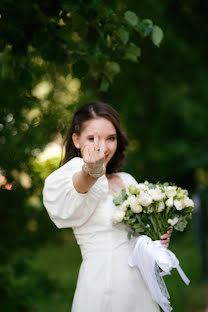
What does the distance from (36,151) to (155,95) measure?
743 centimetres

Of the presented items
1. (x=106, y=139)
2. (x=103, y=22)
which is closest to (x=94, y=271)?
(x=106, y=139)

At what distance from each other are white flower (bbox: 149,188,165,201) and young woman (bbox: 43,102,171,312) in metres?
0.23

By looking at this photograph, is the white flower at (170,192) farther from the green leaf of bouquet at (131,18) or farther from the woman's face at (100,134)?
the green leaf of bouquet at (131,18)

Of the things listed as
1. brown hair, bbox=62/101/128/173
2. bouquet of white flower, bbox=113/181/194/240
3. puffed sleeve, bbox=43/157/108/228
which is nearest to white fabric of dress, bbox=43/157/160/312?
puffed sleeve, bbox=43/157/108/228

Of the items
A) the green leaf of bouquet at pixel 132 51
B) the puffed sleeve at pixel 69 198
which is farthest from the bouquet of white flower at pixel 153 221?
the green leaf of bouquet at pixel 132 51

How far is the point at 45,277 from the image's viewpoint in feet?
13.9

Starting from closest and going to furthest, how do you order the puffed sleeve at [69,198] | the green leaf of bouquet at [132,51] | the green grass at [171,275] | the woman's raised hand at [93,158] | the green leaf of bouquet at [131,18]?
the woman's raised hand at [93,158] < the puffed sleeve at [69,198] < the green leaf of bouquet at [131,18] < the green leaf of bouquet at [132,51] < the green grass at [171,275]

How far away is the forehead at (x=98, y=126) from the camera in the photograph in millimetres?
2670

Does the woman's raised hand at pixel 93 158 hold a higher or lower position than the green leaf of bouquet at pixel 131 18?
lower

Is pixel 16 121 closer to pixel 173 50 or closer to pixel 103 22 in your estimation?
pixel 103 22

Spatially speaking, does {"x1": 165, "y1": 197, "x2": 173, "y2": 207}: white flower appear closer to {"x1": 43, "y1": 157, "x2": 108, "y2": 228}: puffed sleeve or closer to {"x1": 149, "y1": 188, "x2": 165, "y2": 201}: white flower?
{"x1": 149, "y1": 188, "x2": 165, "y2": 201}: white flower

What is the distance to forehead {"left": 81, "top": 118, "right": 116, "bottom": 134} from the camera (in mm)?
2670

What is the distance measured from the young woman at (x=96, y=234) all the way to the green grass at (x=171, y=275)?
34 centimetres

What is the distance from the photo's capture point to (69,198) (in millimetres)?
2314
